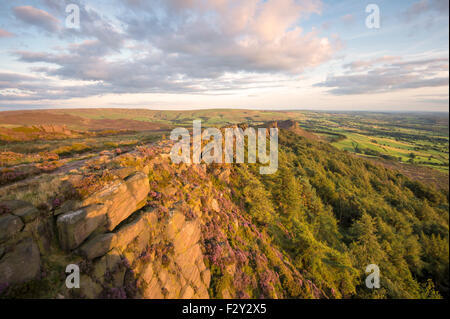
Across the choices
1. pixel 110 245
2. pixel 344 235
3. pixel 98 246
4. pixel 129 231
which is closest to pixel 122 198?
pixel 129 231

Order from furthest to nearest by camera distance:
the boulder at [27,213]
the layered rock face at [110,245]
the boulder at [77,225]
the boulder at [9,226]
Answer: the boulder at [77,225] → the boulder at [27,213] → the layered rock face at [110,245] → the boulder at [9,226]

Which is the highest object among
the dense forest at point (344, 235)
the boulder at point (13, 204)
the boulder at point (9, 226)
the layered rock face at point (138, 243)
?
the boulder at point (13, 204)

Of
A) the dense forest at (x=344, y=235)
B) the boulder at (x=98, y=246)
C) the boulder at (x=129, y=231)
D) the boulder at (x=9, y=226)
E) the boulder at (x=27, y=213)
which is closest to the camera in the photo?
the boulder at (x=9, y=226)

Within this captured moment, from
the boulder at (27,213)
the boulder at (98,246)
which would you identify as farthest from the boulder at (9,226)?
the boulder at (98,246)

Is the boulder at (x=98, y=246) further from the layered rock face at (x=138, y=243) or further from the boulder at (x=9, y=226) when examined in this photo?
the boulder at (x=9, y=226)

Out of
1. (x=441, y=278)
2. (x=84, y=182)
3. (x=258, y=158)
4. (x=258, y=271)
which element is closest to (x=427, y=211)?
(x=441, y=278)

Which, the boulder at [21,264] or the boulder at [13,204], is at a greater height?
the boulder at [13,204]

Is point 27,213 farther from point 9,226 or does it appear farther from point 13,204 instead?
point 13,204
